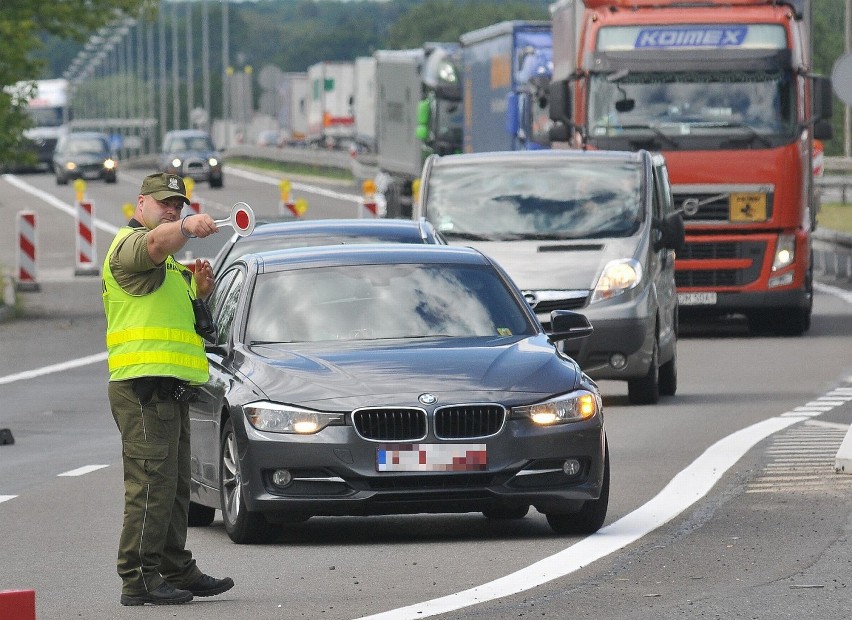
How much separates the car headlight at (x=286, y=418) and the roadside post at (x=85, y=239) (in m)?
26.1

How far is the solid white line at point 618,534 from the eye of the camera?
8102 mm

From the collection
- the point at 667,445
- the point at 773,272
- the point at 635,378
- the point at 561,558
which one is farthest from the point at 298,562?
the point at 773,272

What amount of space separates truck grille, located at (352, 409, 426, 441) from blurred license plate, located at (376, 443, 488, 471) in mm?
48

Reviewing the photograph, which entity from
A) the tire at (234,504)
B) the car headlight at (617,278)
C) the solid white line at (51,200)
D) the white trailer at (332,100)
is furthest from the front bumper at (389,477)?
the white trailer at (332,100)

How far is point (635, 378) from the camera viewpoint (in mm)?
17250

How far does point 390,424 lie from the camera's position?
9.66 meters

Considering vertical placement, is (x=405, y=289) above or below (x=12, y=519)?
above

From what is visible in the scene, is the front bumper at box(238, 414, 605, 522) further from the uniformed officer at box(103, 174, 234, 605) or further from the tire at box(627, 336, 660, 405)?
the tire at box(627, 336, 660, 405)

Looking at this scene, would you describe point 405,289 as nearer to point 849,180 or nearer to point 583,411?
point 583,411

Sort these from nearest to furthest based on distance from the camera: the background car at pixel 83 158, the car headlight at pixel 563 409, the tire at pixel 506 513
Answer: the car headlight at pixel 563 409, the tire at pixel 506 513, the background car at pixel 83 158

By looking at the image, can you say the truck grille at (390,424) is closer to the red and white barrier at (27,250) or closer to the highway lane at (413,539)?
the highway lane at (413,539)

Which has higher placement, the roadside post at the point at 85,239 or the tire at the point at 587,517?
the tire at the point at 587,517

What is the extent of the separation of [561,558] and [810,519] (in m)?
1.48

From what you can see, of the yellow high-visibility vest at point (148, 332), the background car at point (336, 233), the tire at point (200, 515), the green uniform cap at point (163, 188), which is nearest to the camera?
the green uniform cap at point (163, 188)
